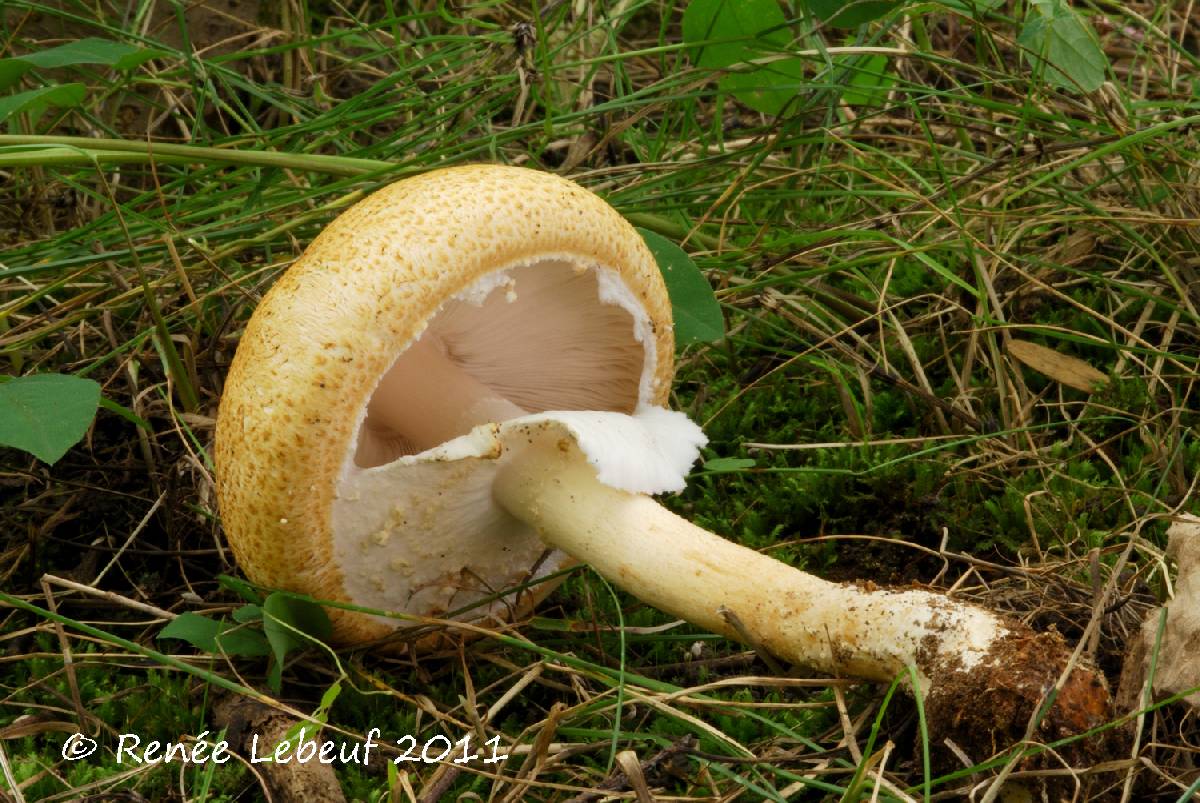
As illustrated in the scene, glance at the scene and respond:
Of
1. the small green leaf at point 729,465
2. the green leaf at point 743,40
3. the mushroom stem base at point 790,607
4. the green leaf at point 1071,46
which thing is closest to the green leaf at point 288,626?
the mushroom stem base at point 790,607

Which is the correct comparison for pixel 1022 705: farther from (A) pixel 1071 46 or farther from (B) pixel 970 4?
(B) pixel 970 4

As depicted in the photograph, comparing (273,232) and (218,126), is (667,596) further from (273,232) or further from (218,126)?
(218,126)

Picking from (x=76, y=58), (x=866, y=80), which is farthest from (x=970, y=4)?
(x=76, y=58)

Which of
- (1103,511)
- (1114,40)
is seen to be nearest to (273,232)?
(1103,511)

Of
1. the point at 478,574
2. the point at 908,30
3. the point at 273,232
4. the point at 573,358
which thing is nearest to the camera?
the point at 478,574

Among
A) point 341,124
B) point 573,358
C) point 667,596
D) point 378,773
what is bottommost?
point 378,773
